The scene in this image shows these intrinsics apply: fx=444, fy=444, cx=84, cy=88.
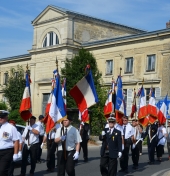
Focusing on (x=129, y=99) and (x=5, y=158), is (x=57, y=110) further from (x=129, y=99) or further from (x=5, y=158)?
(x=129, y=99)

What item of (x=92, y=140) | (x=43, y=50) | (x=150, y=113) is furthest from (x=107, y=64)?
(x=150, y=113)

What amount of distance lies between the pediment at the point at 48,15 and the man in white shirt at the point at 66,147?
35106 mm

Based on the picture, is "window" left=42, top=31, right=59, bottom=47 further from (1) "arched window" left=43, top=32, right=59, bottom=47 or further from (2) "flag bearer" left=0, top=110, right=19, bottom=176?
(2) "flag bearer" left=0, top=110, right=19, bottom=176

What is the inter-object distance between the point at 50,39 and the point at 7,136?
126 feet

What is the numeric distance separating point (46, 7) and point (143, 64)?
13.5m

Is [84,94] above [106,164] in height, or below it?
above

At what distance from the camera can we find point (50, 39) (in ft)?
155

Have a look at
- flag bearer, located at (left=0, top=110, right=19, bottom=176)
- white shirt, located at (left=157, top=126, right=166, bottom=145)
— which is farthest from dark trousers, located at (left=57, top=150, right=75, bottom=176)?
white shirt, located at (left=157, top=126, right=166, bottom=145)

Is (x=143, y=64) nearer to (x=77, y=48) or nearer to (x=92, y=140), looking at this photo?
(x=77, y=48)

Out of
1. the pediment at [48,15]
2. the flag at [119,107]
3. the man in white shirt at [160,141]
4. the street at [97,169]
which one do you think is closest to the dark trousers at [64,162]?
the street at [97,169]

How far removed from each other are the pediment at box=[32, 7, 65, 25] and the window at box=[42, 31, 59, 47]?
5.36ft

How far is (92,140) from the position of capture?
3030 centimetres

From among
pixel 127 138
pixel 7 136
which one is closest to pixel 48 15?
pixel 127 138

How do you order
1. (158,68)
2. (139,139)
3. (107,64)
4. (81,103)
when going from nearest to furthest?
(81,103)
(139,139)
(158,68)
(107,64)
